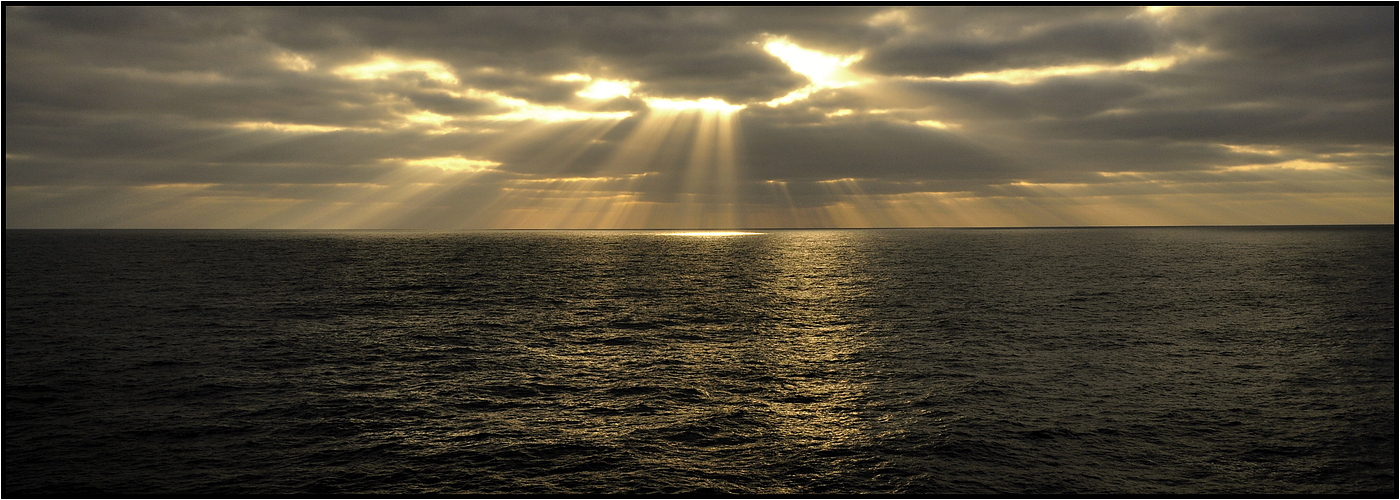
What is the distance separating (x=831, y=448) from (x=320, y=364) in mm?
27704

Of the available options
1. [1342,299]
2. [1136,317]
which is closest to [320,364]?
[1136,317]

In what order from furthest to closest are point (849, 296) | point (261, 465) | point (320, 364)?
point (849, 296)
point (320, 364)
point (261, 465)

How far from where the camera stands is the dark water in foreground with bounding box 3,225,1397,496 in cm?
2461

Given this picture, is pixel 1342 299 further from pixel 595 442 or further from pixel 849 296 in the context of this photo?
pixel 595 442

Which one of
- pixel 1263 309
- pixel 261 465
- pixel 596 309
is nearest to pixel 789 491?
pixel 261 465

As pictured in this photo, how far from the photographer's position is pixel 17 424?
95.5 ft

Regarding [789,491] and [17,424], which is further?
[17,424]

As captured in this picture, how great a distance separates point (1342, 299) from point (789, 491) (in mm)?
72525

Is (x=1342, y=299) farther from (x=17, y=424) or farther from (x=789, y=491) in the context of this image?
(x=17, y=424)

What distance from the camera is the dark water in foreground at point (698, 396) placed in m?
24.6

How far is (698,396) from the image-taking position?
33.8 metres

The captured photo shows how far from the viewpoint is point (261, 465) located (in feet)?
82.5

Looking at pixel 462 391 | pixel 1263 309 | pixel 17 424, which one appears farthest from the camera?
pixel 1263 309

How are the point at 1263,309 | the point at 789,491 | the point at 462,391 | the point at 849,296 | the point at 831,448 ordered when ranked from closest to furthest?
the point at 789,491 → the point at 831,448 → the point at 462,391 → the point at 1263,309 → the point at 849,296
